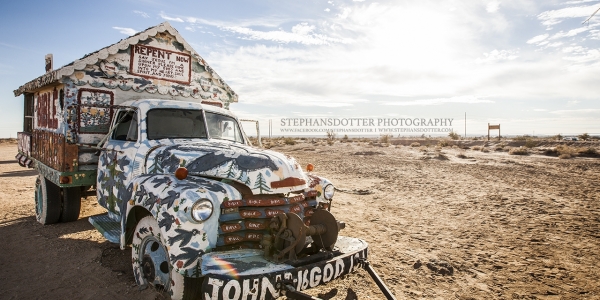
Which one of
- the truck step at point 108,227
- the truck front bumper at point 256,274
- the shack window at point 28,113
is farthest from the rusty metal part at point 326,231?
the shack window at point 28,113

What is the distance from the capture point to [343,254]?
3270 mm

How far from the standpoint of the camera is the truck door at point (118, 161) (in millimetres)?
4449

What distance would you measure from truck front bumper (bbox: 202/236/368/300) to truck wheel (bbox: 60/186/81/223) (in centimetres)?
487

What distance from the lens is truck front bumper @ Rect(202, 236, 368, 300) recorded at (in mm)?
2570

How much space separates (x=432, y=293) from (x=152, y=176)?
330 cm

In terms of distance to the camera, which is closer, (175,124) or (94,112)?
(175,124)

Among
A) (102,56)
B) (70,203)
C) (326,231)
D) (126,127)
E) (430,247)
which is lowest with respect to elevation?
(430,247)

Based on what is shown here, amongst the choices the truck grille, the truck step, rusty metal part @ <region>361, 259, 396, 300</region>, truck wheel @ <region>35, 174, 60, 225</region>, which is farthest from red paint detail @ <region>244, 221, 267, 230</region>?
truck wheel @ <region>35, 174, 60, 225</region>

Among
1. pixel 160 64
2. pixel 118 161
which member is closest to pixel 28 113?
pixel 160 64

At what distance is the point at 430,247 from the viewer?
5.38m

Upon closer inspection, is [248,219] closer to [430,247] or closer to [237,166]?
[237,166]

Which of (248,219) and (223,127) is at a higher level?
(223,127)

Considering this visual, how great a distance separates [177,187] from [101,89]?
3.55m

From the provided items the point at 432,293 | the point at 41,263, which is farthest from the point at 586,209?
the point at 41,263
